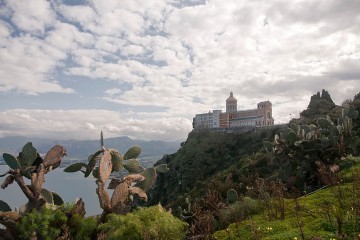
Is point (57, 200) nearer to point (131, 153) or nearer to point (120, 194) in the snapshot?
point (120, 194)

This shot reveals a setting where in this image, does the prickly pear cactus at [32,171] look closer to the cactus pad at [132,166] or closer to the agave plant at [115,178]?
the agave plant at [115,178]

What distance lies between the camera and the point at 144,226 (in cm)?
718

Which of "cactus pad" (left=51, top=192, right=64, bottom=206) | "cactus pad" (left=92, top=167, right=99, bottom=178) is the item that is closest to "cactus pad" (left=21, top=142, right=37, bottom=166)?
"cactus pad" (left=51, top=192, right=64, bottom=206)

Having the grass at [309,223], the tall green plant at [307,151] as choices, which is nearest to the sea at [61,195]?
the grass at [309,223]

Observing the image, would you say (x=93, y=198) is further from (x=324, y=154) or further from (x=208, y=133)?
(x=324, y=154)

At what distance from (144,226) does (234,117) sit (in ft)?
287

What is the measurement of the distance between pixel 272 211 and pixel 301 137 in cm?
658

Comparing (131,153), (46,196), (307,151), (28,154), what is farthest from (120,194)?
(307,151)

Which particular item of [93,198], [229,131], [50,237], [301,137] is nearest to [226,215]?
[50,237]

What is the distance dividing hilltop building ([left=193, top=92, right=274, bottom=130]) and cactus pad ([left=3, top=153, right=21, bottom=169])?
75219 millimetres

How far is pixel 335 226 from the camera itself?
7004mm

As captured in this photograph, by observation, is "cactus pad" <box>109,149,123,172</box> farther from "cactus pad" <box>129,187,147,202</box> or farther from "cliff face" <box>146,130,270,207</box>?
"cliff face" <box>146,130,270,207</box>

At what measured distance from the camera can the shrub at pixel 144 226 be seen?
7.09 metres

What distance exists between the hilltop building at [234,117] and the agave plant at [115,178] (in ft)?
240
